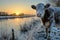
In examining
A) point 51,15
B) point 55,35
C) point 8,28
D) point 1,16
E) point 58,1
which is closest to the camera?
point 51,15

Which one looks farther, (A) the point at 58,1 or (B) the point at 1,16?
(A) the point at 58,1

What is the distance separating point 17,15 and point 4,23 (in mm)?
619

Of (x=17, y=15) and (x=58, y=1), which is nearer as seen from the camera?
(x=17, y=15)

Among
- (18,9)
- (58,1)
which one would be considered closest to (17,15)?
(18,9)

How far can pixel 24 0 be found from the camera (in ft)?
22.6

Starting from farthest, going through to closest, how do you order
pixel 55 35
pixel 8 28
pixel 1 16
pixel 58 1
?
pixel 58 1, pixel 1 16, pixel 8 28, pixel 55 35

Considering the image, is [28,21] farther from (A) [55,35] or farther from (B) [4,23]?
(A) [55,35]

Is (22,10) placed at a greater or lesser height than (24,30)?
greater

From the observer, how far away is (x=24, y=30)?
20.2 ft

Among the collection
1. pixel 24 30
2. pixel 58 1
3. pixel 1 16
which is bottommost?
pixel 24 30

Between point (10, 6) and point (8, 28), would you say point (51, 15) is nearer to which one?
point (8, 28)

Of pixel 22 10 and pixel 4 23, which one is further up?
pixel 22 10

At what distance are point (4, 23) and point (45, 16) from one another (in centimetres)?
294

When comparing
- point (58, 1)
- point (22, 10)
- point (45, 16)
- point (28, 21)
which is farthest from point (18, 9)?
point (45, 16)
